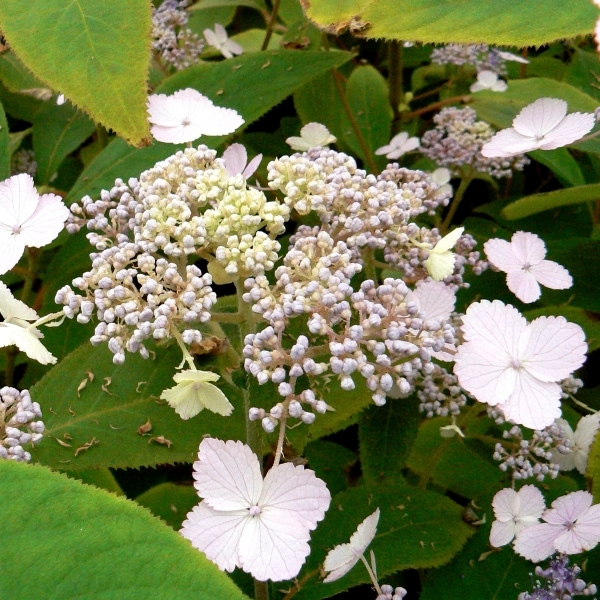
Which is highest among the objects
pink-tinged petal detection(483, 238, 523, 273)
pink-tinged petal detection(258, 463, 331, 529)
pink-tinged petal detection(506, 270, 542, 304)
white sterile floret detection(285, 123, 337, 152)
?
white sterile floret detection(285, 123, 337, 152)

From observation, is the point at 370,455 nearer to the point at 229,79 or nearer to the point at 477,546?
the point at 477,546

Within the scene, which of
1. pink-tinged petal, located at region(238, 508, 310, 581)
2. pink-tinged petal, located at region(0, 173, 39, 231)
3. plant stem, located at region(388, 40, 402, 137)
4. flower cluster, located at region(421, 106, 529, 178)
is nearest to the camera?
pink-tinged petal, located at region(238, 508, 310, 581)

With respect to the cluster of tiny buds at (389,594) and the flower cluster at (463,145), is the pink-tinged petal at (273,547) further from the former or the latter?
the flower cluster at (463,145)

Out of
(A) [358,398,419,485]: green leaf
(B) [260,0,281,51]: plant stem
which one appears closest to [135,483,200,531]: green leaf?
(A) [358,398,419,485]: green leaf

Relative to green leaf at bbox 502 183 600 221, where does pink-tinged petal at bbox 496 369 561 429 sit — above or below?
above

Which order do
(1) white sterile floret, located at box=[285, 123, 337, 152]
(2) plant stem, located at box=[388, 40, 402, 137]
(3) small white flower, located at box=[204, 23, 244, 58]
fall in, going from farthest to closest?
1. (3) small white flower, located at box=[204, 23, 244, 58]
2. (2) plant stem, located at box=[388, 40, 402, 137]
3. (1) white sterile floret, located at box=[285, 123, 337, 152]

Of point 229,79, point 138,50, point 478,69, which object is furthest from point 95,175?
point 478,69

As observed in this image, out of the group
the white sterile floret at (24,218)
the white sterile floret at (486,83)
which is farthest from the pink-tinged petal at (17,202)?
the white sterile floret at (486,83)

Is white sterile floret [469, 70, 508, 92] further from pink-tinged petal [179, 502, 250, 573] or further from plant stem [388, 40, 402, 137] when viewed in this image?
pink-tinged petal [179, 502, 250, 573]
